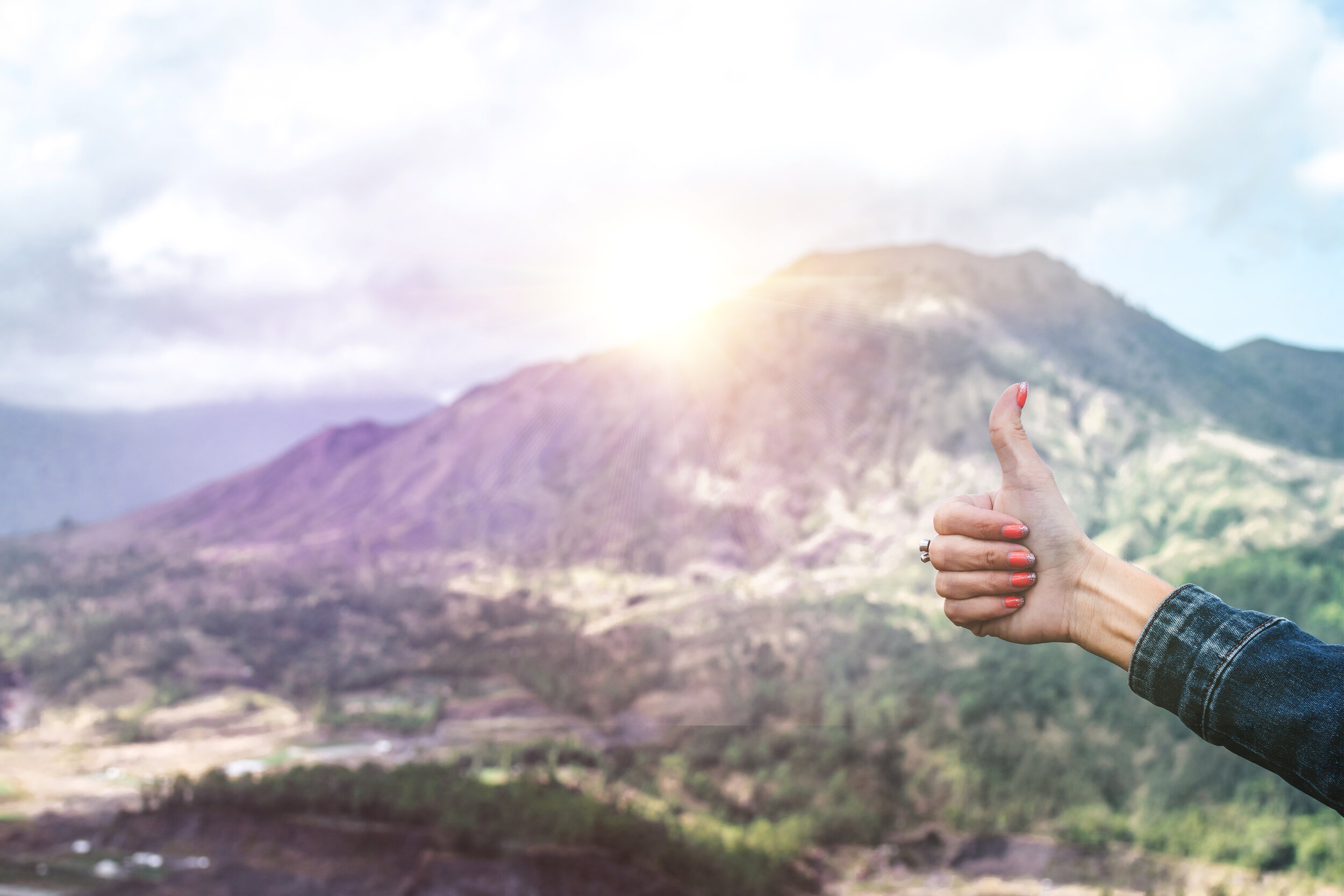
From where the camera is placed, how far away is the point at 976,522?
3.87 ft

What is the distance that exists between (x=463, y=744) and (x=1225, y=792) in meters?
8.99

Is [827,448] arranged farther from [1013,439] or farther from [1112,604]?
[1112,604]

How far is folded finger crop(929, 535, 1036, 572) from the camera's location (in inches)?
45.8

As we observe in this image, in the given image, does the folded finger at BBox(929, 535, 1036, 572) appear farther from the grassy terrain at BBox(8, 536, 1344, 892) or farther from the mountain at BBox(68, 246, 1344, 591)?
the mountain at BBox(68, 246, 1344, 591)

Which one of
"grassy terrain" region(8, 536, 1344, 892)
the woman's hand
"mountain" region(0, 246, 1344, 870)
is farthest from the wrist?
"mountain" region(0, 246, 1344, 870)

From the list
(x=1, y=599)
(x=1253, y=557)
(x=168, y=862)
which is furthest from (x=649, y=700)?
(x=1, y=599)

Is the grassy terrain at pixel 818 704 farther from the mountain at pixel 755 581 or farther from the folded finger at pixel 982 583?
the folded finger at pixel 982 583

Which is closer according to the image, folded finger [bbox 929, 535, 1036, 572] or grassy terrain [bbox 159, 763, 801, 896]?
folded finger [bbox 929, 535, 1036, 572]

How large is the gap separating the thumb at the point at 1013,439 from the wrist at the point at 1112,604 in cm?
15

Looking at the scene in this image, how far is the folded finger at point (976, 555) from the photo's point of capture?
1.16 metres

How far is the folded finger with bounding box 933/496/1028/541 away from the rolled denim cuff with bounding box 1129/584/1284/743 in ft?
0.78

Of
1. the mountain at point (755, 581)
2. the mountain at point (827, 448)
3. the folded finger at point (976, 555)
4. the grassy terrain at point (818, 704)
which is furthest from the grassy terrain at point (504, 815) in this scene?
the folded finger at point (976, 555)

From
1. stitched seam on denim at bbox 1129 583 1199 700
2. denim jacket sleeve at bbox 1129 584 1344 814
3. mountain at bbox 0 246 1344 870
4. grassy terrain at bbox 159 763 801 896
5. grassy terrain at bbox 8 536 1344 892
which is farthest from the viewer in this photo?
mountain at bbox 0 246 1344 870

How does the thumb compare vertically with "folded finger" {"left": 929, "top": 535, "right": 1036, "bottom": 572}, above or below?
above
